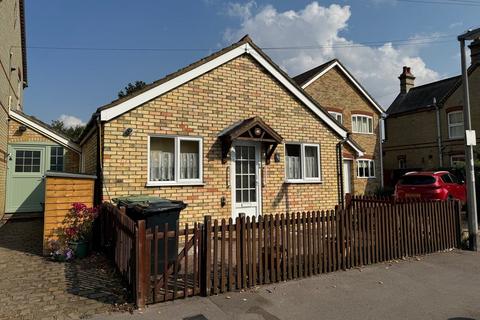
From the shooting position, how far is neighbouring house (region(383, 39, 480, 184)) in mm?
22625

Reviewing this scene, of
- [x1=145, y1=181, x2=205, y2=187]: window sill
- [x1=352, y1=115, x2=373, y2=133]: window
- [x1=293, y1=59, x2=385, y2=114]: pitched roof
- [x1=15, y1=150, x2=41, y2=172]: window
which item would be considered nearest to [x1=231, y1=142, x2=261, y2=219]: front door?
[x1=145, y1=181, x2=205, y2=187]: window sill

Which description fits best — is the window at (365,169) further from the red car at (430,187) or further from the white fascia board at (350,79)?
the red car at (430,187)

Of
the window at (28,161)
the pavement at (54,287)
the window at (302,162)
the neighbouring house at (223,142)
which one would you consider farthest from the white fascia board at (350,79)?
the pavement at (54,287)

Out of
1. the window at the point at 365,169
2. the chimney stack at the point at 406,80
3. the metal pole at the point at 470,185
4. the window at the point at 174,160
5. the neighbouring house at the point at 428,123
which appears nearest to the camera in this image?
the metal pole at the point at 470,185

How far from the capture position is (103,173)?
7332 mm

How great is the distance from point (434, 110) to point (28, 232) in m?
25.7

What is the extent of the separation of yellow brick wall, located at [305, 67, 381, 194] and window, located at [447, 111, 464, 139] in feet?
16.4

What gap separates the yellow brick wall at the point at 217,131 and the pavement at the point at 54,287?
1.86m

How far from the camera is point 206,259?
16.1 feet

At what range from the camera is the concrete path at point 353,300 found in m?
4.25

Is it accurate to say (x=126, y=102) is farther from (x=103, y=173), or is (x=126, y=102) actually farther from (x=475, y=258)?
(x=475, y=258)

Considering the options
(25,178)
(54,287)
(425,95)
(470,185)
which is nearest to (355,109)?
(425,95)

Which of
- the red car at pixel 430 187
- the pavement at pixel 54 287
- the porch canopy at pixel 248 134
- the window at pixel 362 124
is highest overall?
the window at pixel 362 124

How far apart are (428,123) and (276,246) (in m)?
23.8
